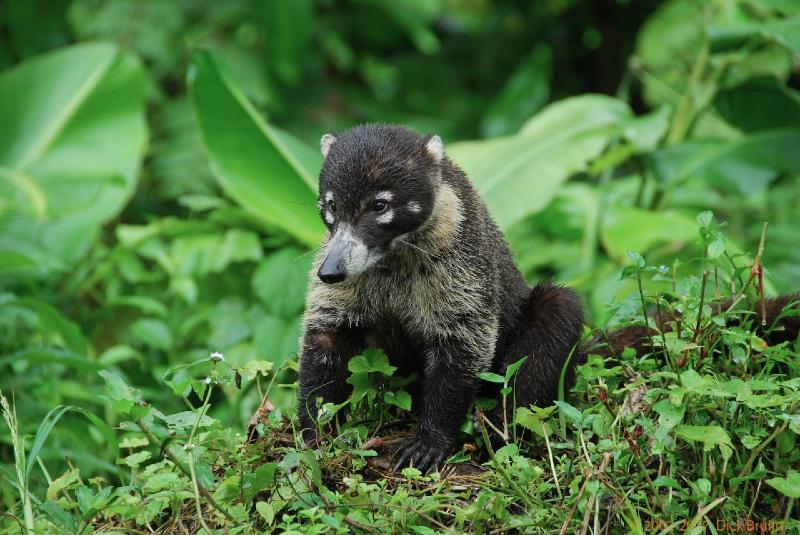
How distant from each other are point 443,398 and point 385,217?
0.72m

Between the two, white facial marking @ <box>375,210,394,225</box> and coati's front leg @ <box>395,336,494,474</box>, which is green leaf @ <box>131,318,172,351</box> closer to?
coati's front leg @ <box>395,336,494,474</box>

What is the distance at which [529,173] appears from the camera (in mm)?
6363

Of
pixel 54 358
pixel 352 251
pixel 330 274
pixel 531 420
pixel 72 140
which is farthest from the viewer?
pixel 72 140

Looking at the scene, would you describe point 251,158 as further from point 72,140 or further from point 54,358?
point 72,140

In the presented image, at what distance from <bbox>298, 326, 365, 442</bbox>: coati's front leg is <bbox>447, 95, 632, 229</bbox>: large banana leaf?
2460 millimetres

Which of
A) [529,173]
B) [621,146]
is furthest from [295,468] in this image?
[621,146]

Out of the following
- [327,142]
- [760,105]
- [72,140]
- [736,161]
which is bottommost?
[736,161]

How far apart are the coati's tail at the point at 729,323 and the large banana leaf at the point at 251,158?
8.16 ft

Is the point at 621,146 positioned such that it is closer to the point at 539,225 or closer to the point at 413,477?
the point at 539,225

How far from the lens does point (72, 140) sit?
7.86m

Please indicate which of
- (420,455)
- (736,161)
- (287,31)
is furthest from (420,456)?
(287,31)

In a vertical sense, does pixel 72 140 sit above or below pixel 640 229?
above

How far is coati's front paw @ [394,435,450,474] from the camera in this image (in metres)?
3.46

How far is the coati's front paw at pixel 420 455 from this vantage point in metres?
3.46
